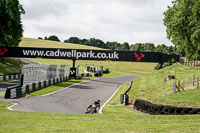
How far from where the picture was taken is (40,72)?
37.8 m

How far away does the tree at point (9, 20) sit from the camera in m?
48.2

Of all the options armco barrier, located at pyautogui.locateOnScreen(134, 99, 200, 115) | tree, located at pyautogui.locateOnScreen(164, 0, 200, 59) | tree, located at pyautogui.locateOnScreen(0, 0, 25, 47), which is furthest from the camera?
tree, located at pyautogui.locateOnScreen(0, 0, 25, 47)

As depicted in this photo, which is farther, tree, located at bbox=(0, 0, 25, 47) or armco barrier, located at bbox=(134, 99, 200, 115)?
tree, located at bbox=(0, 0, 25, 47)

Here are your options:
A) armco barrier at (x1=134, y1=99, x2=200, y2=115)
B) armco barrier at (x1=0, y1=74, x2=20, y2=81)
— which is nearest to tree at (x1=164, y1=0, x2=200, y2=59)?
armco barrier at (x1=134, y1=99, x2=200, y2=115)

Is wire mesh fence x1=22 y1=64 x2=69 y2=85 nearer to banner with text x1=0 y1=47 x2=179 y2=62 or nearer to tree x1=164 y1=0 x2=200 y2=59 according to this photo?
banner with text x1=0 y1=47 x2=179 y2=62

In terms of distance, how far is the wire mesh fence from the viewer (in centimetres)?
3349

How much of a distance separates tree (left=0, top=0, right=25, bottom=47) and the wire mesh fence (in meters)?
10.1

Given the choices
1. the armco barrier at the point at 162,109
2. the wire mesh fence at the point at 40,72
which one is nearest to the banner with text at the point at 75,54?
the wire mesh fence at the point at 40,72

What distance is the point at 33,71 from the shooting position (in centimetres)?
3541

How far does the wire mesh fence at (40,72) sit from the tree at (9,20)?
10.1 m

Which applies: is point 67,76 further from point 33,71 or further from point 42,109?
point 42,109

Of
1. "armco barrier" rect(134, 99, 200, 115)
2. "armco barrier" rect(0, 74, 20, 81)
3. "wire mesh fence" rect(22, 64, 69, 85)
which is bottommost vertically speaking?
"armco barrier" rect(134, 99, 200, 115)

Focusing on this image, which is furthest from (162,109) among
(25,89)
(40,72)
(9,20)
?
(9,20)

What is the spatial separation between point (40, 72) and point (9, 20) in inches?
601
